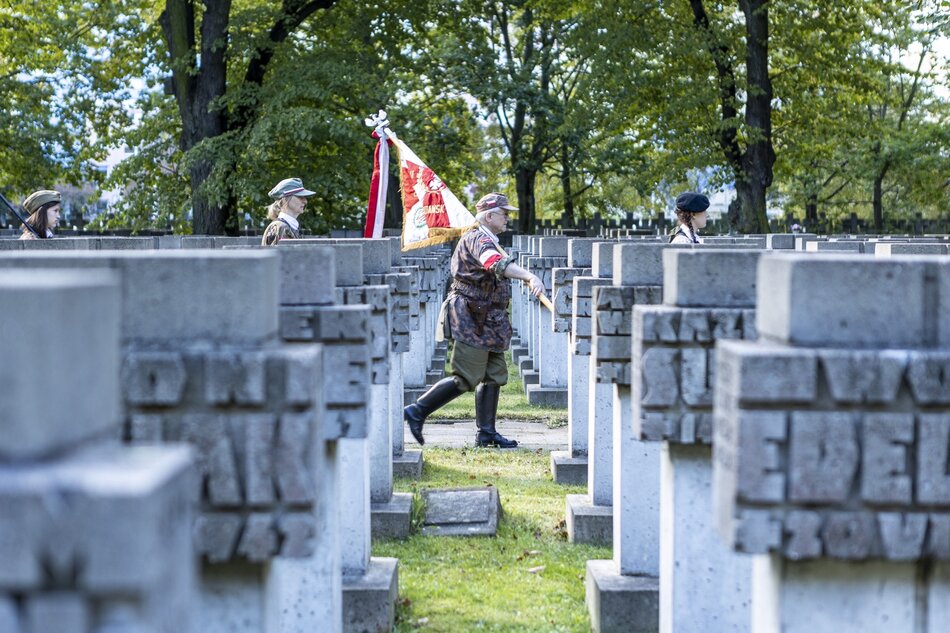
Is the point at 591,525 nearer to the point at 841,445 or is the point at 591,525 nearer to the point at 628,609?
the point at 628,609

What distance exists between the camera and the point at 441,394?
12.7 metres

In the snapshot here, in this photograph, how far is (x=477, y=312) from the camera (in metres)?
12.4

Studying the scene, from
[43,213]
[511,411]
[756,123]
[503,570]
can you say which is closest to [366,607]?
[503,570]

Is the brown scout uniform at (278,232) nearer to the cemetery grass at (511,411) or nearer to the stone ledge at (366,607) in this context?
the stone ledge at (366,607)

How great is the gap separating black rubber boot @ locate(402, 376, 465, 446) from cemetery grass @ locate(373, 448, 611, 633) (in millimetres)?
1215

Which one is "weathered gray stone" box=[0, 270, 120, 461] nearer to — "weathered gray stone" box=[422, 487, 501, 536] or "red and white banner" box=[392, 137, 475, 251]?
"weathered gray stone" box=[422, 487, 501, 536]

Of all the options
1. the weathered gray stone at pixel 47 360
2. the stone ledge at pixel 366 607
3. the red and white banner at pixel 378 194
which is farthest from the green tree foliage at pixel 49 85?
the weathered gray stone at pixel 47 360

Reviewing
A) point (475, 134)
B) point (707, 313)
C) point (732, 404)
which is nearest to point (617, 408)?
point (707, 313)

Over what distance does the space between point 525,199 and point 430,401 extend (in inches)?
1286

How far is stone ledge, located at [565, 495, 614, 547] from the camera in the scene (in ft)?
30.2

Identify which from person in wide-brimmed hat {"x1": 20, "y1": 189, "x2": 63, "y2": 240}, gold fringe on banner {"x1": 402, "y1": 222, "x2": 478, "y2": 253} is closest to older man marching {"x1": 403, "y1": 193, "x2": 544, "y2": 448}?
person in wide-brimmed hat {"x1": 20, "y1": 189, "x2": 63, "y2": 240}

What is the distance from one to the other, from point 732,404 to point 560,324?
8.63 m

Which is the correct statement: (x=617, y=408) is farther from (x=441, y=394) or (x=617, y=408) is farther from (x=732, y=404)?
(x=441, y=394)

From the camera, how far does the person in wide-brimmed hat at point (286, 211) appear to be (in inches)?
404
